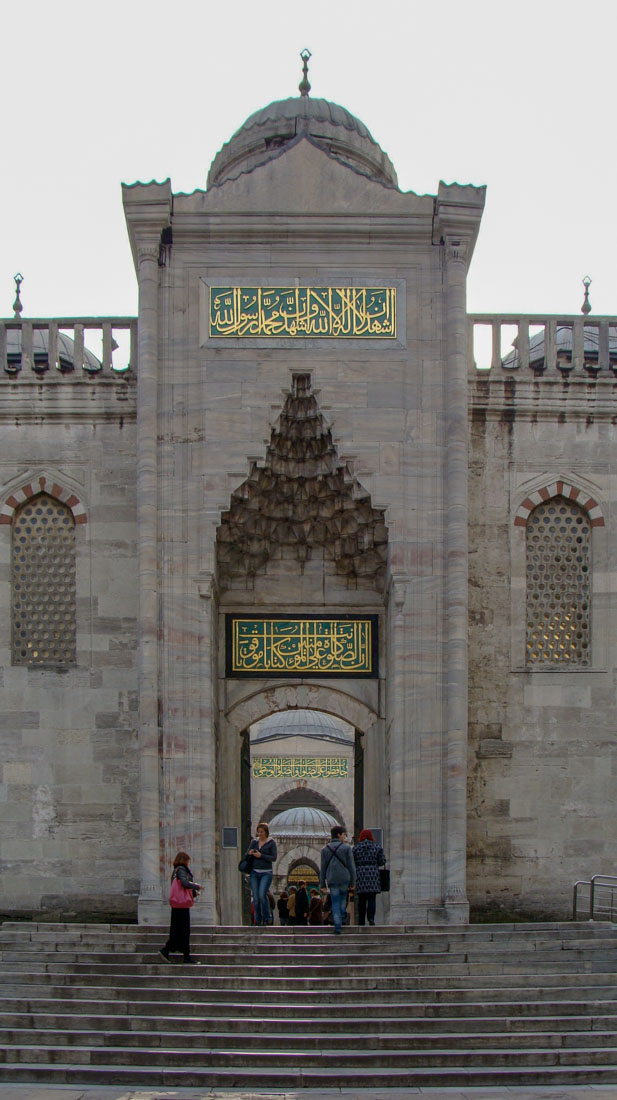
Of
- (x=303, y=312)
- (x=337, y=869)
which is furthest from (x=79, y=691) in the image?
(x=303, y=312)

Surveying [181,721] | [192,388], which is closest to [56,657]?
[181,721]

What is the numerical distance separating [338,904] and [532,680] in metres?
4.48

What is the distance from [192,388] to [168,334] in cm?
69

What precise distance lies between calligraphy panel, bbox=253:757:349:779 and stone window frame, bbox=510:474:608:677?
19677 millimetres

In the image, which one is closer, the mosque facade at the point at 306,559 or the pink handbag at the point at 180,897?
the pink handbag at the point at 180,897

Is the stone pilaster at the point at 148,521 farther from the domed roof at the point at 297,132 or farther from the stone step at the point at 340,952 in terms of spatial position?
the domed roof at the point at 297,132

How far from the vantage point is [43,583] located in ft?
54.0

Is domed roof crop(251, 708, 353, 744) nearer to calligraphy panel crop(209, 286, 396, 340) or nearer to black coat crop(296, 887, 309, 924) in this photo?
black coat crop(296, 887, 309, 924)

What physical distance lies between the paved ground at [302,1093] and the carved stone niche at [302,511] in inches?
304

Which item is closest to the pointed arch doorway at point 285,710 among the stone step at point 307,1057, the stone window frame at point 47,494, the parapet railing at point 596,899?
the stone window frame at point 47,494

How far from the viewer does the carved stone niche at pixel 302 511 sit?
15.5 m

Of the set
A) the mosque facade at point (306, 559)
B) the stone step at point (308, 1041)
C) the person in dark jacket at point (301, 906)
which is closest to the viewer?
the stone step at point (308, 1041)

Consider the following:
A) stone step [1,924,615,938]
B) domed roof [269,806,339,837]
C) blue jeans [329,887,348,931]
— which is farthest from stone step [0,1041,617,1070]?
domed roof [269,806,339,837]

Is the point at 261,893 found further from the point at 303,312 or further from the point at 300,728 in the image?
the point at 300,728
